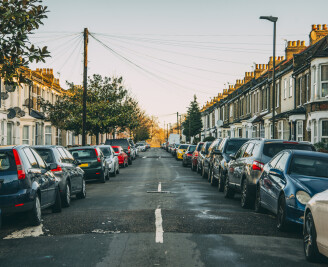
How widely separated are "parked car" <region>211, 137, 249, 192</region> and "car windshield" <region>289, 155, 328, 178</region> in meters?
5.65

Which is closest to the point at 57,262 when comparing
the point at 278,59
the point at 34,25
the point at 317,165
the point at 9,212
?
the point at 9,212

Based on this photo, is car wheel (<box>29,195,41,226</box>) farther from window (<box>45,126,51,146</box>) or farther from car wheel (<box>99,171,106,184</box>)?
window (<box>45,126,51,146</box>)

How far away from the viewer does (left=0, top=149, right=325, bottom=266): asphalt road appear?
251 inches

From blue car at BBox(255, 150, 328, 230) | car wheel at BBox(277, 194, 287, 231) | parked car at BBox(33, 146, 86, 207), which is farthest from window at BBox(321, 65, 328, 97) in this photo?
car wheel at BBox(277, 194, 287, 231)

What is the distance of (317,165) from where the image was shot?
9266 millimetres

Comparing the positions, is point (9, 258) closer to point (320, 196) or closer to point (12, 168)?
point (12, 168)

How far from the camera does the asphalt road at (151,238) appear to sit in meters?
6.36

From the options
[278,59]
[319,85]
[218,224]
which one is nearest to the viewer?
[218,224]

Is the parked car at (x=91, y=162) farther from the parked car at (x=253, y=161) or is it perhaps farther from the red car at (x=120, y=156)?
the red car at (x=120, y=156)

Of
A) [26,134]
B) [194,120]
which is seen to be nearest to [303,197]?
[26,134]

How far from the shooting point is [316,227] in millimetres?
6055

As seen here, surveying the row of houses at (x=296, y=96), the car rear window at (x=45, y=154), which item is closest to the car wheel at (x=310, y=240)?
the car rear window at (x=45, y=154)

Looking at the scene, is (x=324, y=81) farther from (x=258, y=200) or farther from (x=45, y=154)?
(x=45, y=154)

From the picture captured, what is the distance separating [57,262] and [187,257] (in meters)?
1.69
